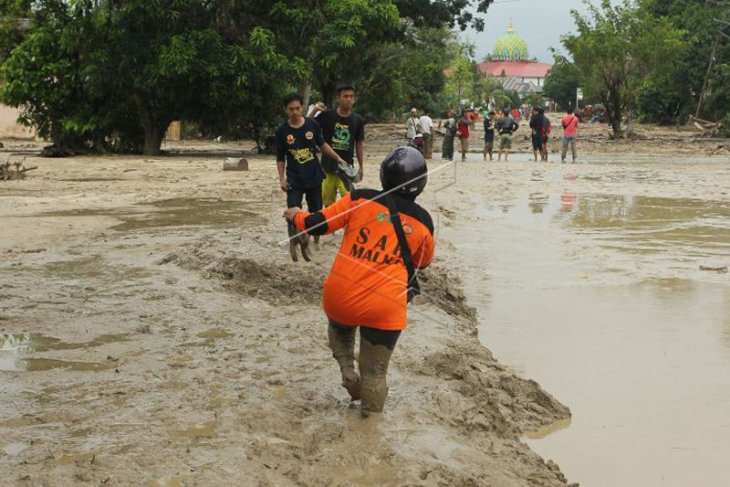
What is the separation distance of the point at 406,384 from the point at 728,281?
5.09 m

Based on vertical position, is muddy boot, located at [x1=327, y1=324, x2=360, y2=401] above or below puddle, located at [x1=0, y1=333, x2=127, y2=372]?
above

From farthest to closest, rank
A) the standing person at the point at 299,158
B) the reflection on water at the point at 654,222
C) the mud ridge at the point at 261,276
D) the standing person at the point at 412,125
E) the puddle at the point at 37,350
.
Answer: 1. the standing person at the point at 412,125
2. the reflection on water at the point at 654,222
3. the standing person at the point at 299,158
4. the mud ridge at the point at 261,276
5. the puddle at the point at 37,350

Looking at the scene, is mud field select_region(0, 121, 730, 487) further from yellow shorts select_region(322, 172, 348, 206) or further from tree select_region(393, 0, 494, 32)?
tree select_region(393, 0, 494, 32)

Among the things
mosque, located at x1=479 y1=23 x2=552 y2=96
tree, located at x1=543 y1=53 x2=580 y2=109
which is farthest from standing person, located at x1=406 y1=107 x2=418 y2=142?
mosque, located at x1=479 y1=23 x2=552 y2=96

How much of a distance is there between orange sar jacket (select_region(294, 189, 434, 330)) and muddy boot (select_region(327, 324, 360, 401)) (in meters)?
0.15

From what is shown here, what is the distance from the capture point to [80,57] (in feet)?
83.5

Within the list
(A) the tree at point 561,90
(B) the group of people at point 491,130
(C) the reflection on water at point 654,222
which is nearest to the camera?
(C) the reflection on water at point 654,222

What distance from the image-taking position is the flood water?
478 cm

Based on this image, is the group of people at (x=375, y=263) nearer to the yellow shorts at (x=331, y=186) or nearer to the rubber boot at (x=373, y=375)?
the rubber boot at (x=373, y=375)

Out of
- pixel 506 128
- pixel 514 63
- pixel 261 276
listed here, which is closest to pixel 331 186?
pixel 261 276

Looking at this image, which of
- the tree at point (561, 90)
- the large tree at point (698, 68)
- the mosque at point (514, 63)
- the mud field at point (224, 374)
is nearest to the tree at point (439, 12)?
the large tree at point (698, 68)

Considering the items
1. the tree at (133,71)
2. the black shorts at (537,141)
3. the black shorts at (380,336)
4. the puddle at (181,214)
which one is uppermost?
the tree at (133,71)

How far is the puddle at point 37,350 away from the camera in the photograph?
5.09 m

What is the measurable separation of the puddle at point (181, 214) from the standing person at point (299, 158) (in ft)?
9.14
